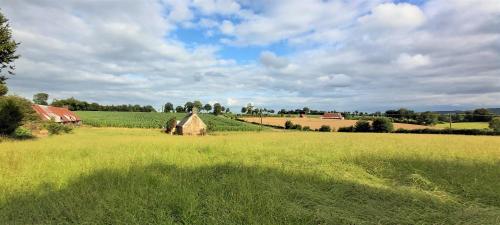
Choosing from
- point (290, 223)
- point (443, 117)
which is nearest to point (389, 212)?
point (290, 223)

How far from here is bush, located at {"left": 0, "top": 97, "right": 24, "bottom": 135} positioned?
1261 inches

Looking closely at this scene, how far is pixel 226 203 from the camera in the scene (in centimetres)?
771

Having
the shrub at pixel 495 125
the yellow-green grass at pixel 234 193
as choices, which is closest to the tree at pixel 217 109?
the shrub at pixel 495 125

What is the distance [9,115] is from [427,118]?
63.9 metres

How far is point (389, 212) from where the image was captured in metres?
7.45

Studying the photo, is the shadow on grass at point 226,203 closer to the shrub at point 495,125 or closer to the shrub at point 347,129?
the shrub at point 495,125

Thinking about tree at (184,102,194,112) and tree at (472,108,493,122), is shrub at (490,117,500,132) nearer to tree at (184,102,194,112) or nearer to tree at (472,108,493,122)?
tree at (472,108,493,122)

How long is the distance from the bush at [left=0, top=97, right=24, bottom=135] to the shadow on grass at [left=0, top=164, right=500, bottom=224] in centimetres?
2727

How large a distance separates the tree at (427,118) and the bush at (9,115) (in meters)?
62.4

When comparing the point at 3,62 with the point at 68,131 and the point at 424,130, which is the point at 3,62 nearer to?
the point at 68,131

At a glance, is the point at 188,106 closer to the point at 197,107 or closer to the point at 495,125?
the point at 197,107

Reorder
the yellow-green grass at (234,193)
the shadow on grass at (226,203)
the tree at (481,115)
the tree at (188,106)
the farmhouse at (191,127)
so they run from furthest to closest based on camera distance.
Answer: the tree at (188,106) → the tree at (481,115) → the farmhouse at (191,127) → the yellow-green grass at (234,193) → the shadow on grass at (226,203)

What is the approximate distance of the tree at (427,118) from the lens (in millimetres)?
67312

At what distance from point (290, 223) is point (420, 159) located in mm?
11373
